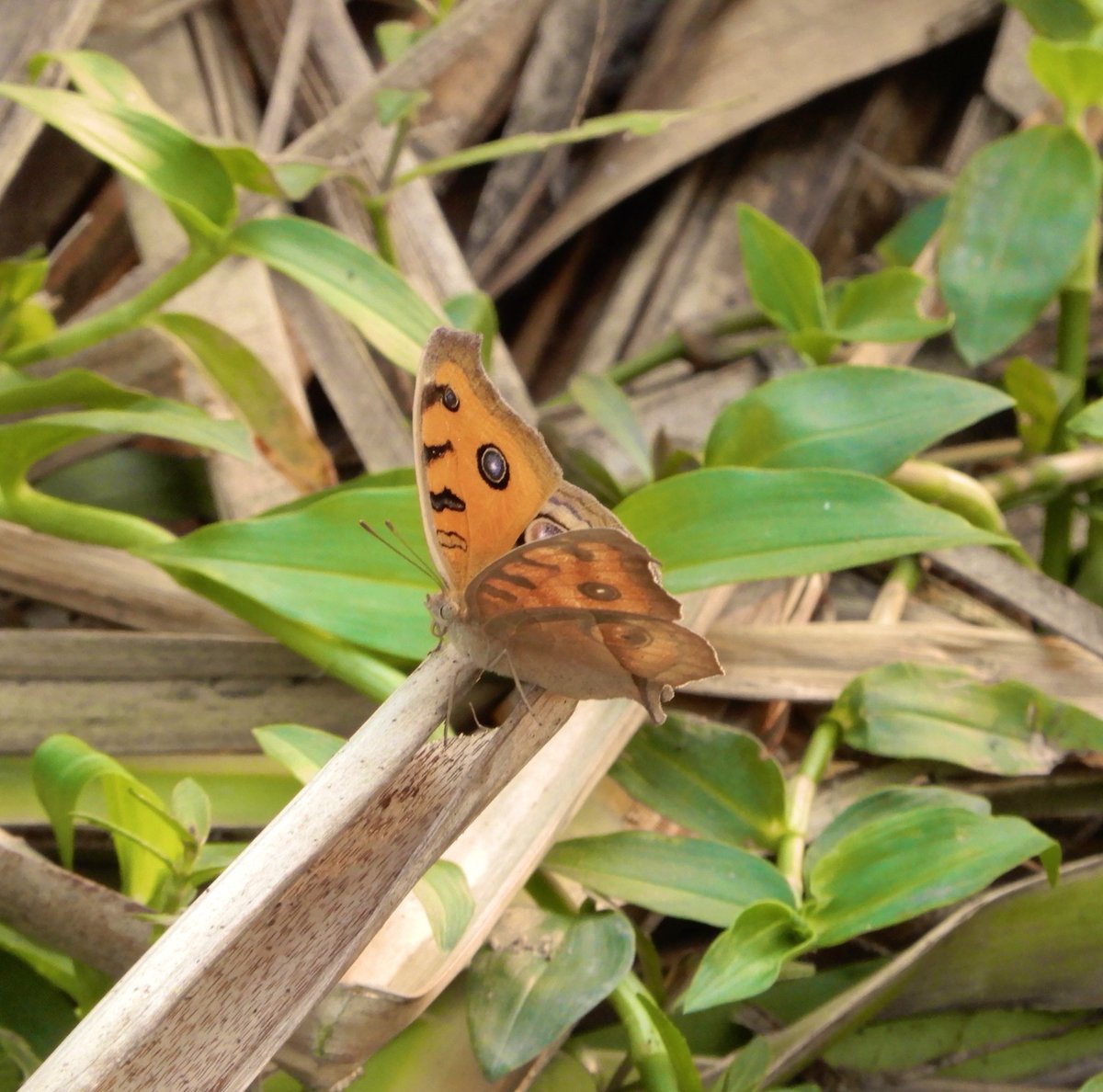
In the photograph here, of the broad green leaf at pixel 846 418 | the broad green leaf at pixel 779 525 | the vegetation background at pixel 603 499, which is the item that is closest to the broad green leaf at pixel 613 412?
the vegetation background at pixel 603 499

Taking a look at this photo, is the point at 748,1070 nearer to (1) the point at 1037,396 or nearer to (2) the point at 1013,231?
(1) the point at 1037,396

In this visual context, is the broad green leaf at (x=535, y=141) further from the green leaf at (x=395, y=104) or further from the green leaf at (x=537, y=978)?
the green leaf at (x=537, y=978)

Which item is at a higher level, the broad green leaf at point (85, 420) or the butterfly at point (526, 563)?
the broad green leaf at point (85, 420)

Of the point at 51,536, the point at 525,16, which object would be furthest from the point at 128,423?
the point at 525,16

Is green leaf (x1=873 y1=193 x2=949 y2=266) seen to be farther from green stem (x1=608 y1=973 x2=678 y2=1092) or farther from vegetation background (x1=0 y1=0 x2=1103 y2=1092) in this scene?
green stem (x1=608 y1=973 x2=678 y2=1092)

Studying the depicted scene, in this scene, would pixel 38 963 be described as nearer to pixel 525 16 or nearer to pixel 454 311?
pixel 454 311

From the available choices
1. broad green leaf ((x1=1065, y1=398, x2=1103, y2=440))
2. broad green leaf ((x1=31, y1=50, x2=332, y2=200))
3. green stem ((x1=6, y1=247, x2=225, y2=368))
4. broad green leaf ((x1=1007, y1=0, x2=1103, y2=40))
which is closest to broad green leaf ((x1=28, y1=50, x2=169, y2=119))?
broad green leaf ((x1=31, y1=50, x2=332, y2=200))
